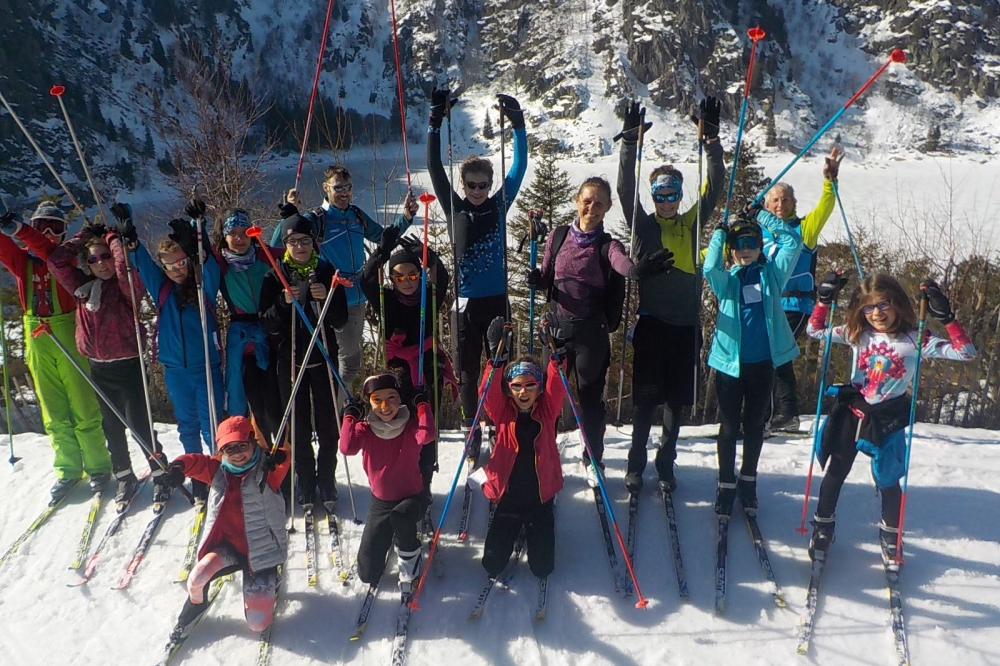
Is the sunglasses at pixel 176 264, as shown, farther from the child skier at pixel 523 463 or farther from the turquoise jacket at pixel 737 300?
the turquoise jacket at pixel 737 300

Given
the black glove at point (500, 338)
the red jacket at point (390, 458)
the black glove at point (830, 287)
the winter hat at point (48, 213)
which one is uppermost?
the winter hat at point (48, 213)

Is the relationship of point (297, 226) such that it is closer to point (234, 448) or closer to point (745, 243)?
point (234, 448)

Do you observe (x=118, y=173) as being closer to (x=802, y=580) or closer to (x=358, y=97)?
(x=358, y=97)

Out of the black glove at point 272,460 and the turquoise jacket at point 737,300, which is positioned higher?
the turquoise jacket at point 737,300

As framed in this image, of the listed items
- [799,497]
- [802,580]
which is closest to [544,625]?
[802,580]

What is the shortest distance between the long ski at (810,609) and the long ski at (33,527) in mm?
4806

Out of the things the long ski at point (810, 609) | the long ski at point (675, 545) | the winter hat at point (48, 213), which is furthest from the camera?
the winter hat at point (48, 213)

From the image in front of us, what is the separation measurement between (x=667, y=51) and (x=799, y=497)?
206 ft

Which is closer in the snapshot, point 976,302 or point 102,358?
point 102,358

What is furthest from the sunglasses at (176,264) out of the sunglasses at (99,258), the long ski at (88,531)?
the long ski at (88,531)

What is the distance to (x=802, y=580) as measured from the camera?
3.27 m

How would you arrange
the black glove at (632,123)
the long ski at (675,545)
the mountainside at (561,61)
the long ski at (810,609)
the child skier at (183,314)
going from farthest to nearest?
1. the mountainside at (561,61)
2. the black glove at (632,123)
3. the child skier at (183,314)
4. the long ski at (675,545)
5. the long ski at (810,609)

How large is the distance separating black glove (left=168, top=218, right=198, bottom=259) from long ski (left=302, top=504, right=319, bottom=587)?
5.90ft

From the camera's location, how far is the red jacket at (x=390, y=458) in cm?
312
